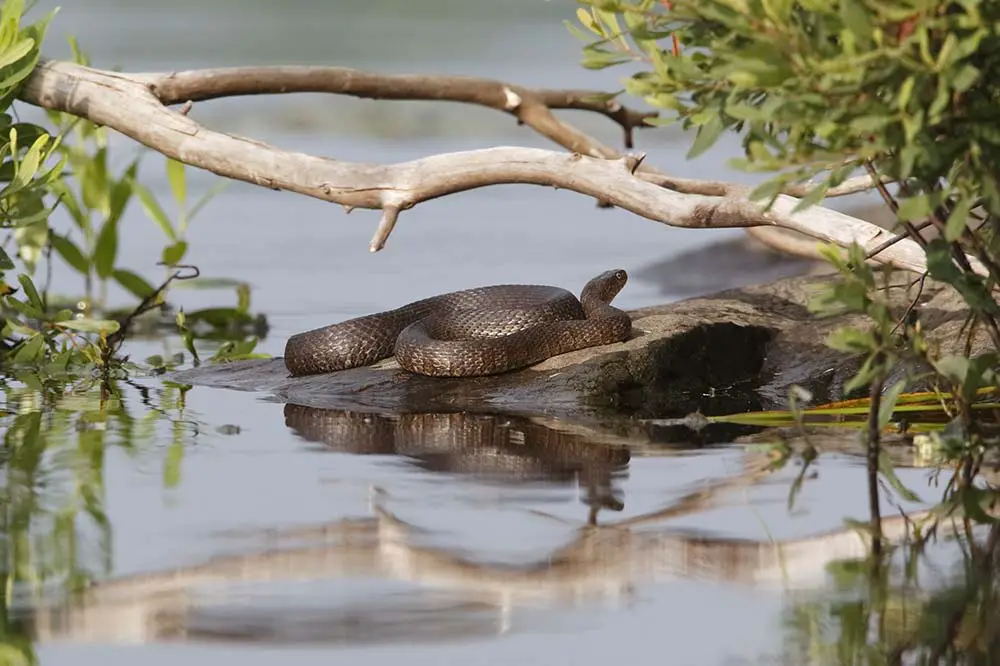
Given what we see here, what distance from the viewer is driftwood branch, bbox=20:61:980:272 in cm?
781

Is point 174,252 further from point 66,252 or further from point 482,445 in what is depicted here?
point 482,445

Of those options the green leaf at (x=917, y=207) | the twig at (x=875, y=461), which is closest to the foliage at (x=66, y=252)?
the twig at (x=875, y=461)

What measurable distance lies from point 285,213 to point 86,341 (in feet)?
26.1

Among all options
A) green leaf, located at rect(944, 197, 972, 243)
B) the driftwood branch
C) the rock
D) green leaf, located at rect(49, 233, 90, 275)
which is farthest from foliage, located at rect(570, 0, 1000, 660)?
green leaf, located at rect(49, 233, 90, 275)

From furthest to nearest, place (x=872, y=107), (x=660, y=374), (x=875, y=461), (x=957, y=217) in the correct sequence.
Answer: (x=660, y=374) < (x=875, y=461) < (x=957, y=217) < (x=872, y=107)

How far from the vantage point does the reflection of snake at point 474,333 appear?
341 inches

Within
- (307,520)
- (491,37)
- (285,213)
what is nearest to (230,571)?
(307,520)

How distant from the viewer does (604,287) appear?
9602 millimetres

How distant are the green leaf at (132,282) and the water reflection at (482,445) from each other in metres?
3.41

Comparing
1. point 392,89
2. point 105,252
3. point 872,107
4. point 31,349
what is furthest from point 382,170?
point 105,252

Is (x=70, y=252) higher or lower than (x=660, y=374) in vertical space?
higher

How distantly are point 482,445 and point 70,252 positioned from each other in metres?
4.87

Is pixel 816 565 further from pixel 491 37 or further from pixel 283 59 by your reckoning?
pixel 491 37

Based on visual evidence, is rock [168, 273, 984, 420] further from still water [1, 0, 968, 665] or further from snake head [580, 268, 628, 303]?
still water [1, 0, 968, 665]
